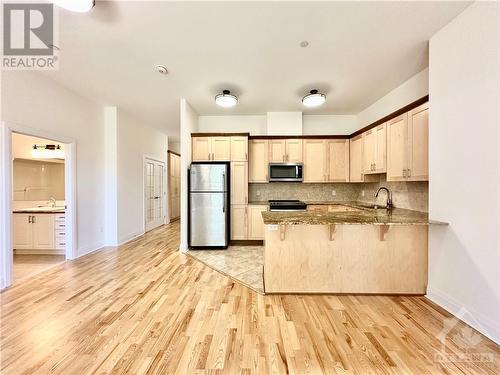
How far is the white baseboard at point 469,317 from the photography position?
5.96 ft

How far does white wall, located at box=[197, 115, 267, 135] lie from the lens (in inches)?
206

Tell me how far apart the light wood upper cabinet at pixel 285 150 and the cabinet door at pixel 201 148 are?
4.31 feet

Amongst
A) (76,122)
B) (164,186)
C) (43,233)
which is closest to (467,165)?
(76,122)

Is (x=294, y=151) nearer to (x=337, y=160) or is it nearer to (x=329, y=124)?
(x=337, y=160)

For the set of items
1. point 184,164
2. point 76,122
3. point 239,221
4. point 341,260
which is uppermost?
point 76,122

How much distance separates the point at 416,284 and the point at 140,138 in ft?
20.0

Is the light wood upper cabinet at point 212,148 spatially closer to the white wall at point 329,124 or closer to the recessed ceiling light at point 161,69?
the recessed ceiling light at point 161,69

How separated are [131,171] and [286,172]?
3.60 m

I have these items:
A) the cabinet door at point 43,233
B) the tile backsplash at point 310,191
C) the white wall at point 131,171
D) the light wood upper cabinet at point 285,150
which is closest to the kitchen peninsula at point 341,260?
the tile backsplash at point 310,191

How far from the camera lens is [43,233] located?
3.99 meters

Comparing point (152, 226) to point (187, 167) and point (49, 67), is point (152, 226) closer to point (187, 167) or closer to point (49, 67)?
point (187, 167)

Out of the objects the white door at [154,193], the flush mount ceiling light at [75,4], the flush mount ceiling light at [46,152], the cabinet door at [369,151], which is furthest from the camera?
the white door at [154,193]

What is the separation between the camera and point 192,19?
2.16m

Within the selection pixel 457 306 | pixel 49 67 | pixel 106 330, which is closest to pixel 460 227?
pixel 457 306
